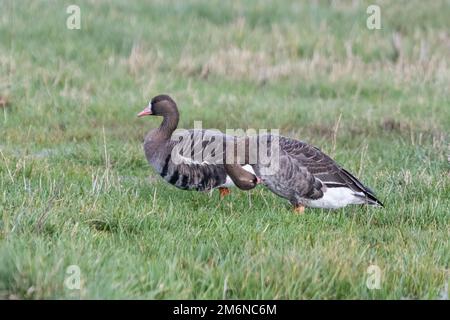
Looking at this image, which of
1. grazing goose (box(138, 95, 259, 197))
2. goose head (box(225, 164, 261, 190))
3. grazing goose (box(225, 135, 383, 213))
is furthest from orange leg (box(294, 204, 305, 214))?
grazing goose (box(138, 95, 259, 197))

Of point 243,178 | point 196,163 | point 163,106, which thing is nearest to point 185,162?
point 196,163

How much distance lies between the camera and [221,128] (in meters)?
11.1

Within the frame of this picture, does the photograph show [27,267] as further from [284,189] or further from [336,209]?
[336,209]

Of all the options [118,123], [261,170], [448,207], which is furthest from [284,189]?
[118,123]

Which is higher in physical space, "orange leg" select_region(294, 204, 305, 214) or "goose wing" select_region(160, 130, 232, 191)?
"goose wing" select_region(160, 130, 232, 191)

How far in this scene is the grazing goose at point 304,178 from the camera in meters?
6.90

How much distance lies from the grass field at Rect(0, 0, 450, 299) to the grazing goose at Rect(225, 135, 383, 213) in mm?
141

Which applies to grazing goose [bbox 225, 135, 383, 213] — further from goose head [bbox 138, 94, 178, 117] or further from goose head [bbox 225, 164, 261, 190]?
goose head [bbox 138, 94, 178, 117]

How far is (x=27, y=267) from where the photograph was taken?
473 cm

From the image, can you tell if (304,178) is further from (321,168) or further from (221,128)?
(221,128)

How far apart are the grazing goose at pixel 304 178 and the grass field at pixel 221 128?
141 mm

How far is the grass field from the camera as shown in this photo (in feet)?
16.7

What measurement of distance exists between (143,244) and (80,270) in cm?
93

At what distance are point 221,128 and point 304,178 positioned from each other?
4.26 metres
